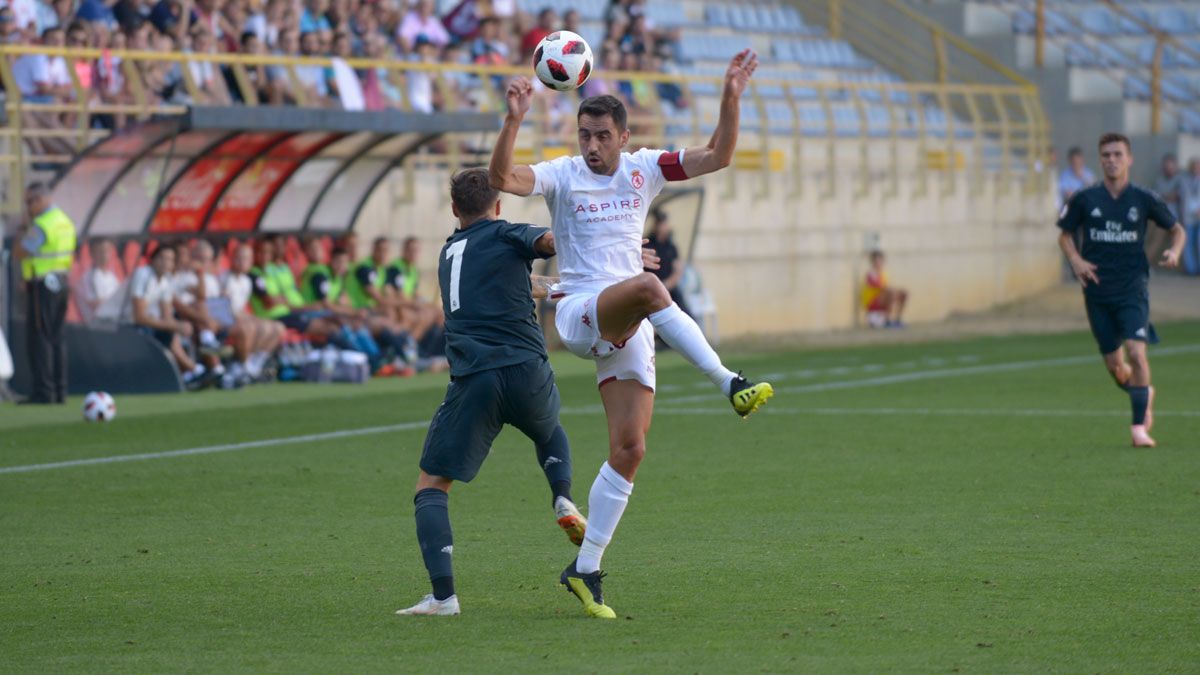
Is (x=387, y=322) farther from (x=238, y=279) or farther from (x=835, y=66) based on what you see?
(x=835, y=66)

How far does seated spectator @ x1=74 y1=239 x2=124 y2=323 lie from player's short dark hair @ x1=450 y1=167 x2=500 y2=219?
12168 mm

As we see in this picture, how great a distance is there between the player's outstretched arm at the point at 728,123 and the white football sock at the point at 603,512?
1214mm

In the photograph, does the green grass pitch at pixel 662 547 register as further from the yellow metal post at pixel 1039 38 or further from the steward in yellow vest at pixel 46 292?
the yellow metal post at pixel 1039 38

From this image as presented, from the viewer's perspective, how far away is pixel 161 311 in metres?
18.7

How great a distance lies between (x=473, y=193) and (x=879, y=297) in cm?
2139

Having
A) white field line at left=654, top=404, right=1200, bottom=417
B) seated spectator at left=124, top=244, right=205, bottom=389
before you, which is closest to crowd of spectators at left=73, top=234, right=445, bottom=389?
seated spectator at left=124, top=244, right=205, bottom=389

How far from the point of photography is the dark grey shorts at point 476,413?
23.7 feet

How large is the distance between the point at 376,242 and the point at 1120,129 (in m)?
17.8

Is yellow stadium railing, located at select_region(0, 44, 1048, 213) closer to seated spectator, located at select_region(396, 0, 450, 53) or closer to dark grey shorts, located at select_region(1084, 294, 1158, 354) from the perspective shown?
seated spectator, located at select_region(396, 0, 450, 53)

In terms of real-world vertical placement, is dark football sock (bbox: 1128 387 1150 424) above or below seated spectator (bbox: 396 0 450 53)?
below

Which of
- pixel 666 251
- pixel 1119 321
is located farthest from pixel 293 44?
pixel 1119 321

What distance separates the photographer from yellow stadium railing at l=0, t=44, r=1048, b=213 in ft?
61.8

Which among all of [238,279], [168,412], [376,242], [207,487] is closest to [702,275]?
[376,242]

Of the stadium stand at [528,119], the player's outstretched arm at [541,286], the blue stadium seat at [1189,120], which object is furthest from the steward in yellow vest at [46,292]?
the blue stadium seat at [1189,120]
